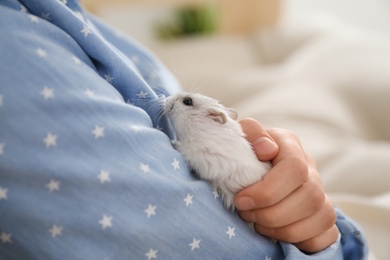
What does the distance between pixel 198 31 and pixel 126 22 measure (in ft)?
1.39

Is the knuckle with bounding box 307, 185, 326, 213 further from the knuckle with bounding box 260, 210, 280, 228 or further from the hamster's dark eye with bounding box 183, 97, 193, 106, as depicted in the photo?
the hamster's dark eye with bounding box 183, 97, 193, 106

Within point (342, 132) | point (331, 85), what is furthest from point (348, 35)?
point (342, 132)

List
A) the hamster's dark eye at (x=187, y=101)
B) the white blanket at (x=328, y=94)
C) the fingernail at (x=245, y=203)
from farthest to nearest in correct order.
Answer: the white blanket at (x=328, y=94), the hamster's dark eye at (x=187, y=101), the fingernail at (x=245, y=203)

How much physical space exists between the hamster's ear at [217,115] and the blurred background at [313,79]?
14cm

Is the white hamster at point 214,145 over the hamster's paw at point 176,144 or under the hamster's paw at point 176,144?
over

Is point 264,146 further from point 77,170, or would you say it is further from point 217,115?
point 77,170

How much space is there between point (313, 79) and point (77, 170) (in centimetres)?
116

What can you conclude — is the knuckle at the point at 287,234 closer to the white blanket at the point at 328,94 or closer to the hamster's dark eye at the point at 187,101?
the hamster's dark eye at the point at 187,101

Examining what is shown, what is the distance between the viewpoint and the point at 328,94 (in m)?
1.46

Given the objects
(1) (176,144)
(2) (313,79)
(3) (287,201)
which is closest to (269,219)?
(3) (287,201)

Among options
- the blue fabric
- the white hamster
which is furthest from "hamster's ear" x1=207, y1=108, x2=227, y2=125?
the blue fabric


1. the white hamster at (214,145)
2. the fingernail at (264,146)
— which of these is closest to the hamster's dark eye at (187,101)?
the white hamster at (214,145)

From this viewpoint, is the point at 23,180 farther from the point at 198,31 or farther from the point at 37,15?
the point at 198,31

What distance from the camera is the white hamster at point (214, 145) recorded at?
0.62m
